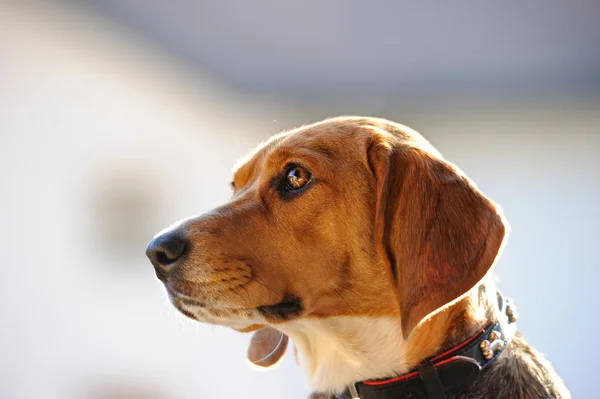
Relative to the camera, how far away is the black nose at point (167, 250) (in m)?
1.56

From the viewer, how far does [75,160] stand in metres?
4.16

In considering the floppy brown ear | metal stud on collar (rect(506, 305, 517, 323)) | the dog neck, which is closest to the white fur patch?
the dog neck

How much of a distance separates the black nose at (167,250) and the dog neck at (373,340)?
36 cm

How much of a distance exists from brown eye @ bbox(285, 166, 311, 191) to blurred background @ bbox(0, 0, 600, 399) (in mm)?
1770

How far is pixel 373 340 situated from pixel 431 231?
36 cm

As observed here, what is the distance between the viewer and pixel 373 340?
1647 mm

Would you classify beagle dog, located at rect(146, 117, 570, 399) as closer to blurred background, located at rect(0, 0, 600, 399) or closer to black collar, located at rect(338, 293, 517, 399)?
black collar, located at rect(338, 293, 517, 399)

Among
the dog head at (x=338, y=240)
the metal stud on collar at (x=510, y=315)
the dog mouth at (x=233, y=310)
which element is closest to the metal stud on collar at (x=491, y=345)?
the metal stud on collar at (x=510, y=315)

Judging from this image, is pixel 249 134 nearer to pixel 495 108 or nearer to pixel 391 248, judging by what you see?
pixel 495 108

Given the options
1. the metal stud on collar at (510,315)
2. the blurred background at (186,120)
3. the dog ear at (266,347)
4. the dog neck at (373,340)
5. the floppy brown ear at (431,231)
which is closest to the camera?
the floppy brown ear at (431,231)

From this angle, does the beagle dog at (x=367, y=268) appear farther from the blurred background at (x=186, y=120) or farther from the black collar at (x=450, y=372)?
→ the blurred background at (x=186, y=120)

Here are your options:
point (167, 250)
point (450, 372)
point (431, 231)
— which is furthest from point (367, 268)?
point (167, 250)

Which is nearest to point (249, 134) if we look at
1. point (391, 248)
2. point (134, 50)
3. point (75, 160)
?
point (134, 50)

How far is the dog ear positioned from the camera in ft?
6.53
